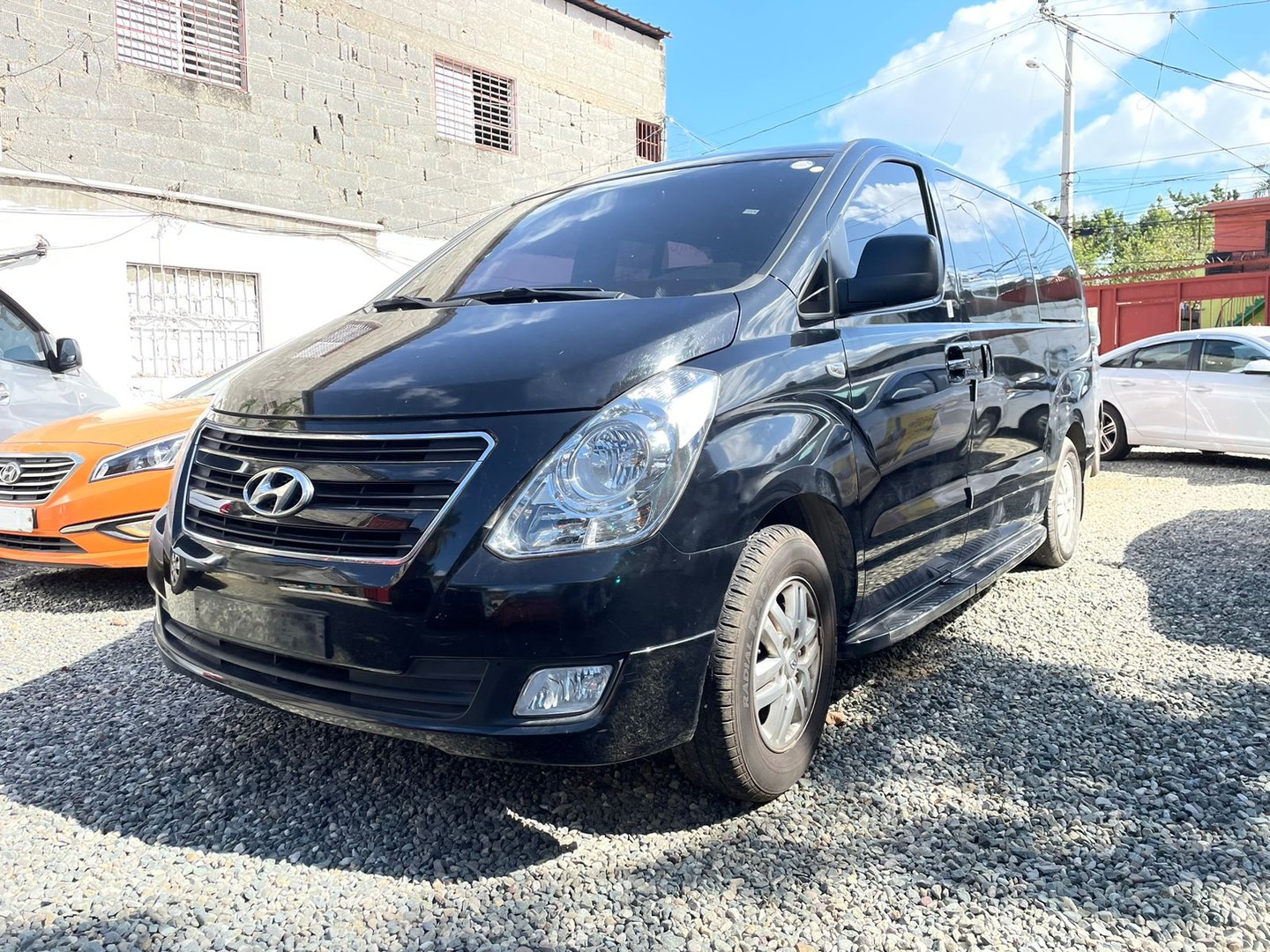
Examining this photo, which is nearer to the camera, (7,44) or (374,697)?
(374,697)

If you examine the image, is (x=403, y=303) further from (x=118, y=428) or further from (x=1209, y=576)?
(x=1209, y=576)

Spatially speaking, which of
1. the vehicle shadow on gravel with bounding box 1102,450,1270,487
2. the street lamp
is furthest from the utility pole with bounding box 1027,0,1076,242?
the vehicle shadow on gravel with bounding box 1102,450,1270,487

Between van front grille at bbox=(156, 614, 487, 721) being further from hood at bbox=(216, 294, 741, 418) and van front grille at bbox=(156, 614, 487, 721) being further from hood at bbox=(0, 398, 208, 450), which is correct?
hood at bbox=(0, 398, 208, 450)

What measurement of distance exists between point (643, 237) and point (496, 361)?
1.04m

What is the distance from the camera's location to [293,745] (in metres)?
2.92

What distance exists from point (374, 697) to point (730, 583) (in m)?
0.87

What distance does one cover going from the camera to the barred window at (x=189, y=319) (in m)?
10.7

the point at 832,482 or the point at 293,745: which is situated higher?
the point at 832,482

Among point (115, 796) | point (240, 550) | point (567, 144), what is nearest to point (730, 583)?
point (240, 550)

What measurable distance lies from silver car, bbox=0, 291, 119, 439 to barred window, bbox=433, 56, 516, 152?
8303 mm

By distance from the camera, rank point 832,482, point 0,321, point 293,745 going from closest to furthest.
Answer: point 832,482, point 293,745, point 0,321

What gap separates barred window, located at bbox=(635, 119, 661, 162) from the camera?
17.2 metres

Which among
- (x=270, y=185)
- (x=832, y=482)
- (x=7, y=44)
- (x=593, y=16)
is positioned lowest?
(x=832, y=482)

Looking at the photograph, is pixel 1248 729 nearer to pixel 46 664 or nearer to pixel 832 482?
pixel 832 482
